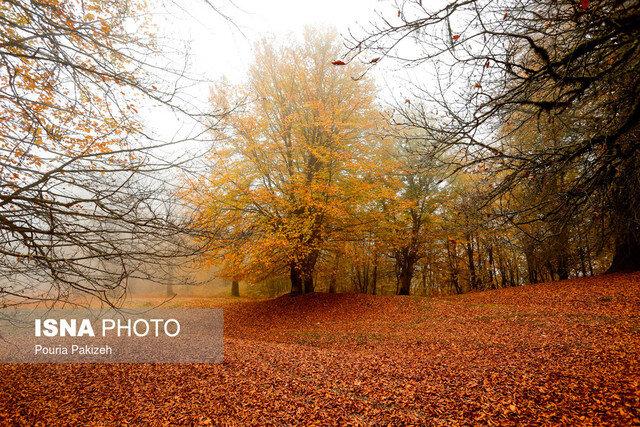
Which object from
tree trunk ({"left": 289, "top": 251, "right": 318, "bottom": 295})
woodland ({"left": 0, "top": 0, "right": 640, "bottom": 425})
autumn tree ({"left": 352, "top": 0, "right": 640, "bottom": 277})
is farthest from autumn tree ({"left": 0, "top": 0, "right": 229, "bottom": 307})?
tree trunk ({"left": 289, "top": 251, "right": 318, "bottom": 295})

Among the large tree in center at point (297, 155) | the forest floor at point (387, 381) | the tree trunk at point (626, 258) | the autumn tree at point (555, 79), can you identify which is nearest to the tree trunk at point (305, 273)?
the large tree in center at point (297, 155)

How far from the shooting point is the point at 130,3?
11.6 ft

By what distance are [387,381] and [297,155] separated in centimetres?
839

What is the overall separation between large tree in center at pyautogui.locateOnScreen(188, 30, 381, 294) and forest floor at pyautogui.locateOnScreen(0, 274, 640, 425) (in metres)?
3.42

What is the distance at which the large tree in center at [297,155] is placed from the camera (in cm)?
995

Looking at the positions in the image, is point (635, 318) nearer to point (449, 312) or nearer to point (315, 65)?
point (449, 312)

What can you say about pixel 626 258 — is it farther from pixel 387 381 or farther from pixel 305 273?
pixel 387 381

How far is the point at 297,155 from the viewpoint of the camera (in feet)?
38.3

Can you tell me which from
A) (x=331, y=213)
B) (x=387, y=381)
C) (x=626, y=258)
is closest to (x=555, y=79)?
(x=387, y=381)

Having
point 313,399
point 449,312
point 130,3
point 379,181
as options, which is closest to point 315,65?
point 379,181

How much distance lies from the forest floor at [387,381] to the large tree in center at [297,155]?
135 inches

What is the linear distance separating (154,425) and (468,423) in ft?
12.1

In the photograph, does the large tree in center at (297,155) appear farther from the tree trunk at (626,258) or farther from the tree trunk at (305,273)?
the tree trunk at (626,258)

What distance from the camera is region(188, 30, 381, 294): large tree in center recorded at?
392 inches
